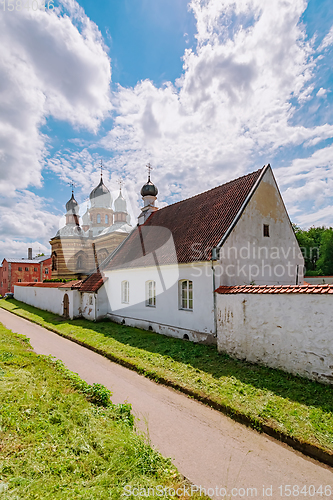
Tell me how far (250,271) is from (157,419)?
711 cm

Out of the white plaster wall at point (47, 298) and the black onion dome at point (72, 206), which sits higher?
the black onion dome at point (72, 206)

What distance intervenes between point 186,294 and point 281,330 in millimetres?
4526

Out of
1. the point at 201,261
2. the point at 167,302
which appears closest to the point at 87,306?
the point at 167,302

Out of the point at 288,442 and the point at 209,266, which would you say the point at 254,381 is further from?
the point at 209,266

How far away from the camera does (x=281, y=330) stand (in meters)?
6.76

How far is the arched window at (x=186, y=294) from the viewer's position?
1045cm

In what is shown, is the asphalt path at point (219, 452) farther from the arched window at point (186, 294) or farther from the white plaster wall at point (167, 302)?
the arched window at point (186, 294)

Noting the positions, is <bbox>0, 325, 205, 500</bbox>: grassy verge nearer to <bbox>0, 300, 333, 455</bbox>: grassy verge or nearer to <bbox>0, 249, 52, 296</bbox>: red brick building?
<bbox>0, 300, 333, 455</bbox>: grassy verge

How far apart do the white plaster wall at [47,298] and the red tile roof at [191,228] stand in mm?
4155

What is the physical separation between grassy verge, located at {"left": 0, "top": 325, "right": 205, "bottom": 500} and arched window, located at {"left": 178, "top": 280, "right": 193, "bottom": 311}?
17.9 feet

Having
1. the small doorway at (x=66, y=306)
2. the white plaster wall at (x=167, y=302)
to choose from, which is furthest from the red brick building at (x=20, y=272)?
the white plaster wall at (x=167, y=302)

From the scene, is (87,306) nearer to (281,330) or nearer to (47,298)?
(47,298)

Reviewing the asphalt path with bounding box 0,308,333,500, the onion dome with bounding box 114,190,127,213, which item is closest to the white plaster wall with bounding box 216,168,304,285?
the asphalt path with bounding box 0,308,333,500

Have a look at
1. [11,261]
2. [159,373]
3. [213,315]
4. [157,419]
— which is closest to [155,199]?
[213,315]
